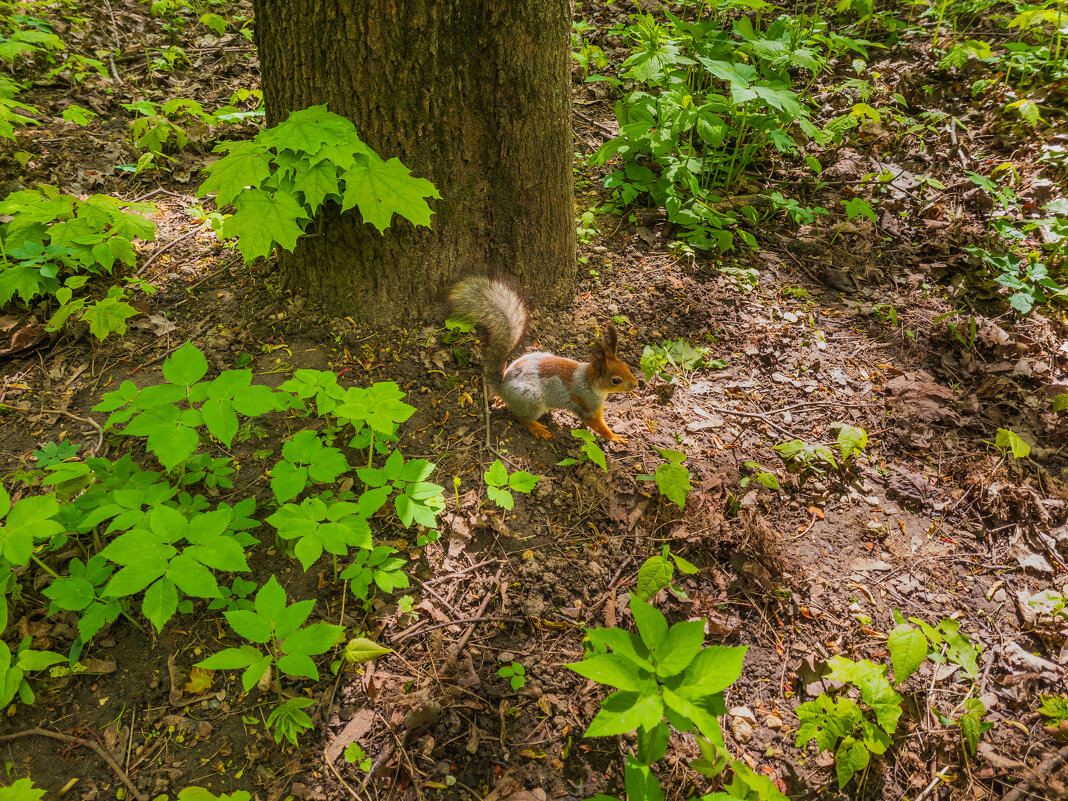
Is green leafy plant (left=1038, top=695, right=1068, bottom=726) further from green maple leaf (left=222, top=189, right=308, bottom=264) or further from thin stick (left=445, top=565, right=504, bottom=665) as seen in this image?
green maple leaf (left=222, top=189, right=308, bottom=264)

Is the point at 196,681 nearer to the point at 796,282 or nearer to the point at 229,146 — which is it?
the point at 229,146

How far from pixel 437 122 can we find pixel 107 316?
1.89 m

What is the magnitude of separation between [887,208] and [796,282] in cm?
108

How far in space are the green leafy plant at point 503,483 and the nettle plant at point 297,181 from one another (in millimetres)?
1112

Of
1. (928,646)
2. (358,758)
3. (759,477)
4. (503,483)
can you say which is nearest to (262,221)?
(503,483)

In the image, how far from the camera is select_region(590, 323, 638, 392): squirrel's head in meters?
2.71

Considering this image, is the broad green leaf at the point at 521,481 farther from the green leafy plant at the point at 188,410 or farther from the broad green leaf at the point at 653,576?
the green leafy plant at the point at 188,410

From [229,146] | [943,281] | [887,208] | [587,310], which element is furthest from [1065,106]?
[229,146]

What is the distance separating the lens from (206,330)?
2979mm

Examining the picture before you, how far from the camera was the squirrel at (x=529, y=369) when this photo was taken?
8.96 feet

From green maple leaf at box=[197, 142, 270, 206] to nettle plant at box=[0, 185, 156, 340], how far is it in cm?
101

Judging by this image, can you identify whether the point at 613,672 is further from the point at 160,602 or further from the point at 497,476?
the point at 160,602

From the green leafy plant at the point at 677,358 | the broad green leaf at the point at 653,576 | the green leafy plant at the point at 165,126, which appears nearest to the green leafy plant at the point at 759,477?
the green leafy plant at the point at 677,358

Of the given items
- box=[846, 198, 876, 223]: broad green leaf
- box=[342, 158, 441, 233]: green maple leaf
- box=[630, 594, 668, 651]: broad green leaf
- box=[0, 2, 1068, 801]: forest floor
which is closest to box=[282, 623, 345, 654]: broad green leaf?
box=[0, 2, 1068, 801]: forest floor
